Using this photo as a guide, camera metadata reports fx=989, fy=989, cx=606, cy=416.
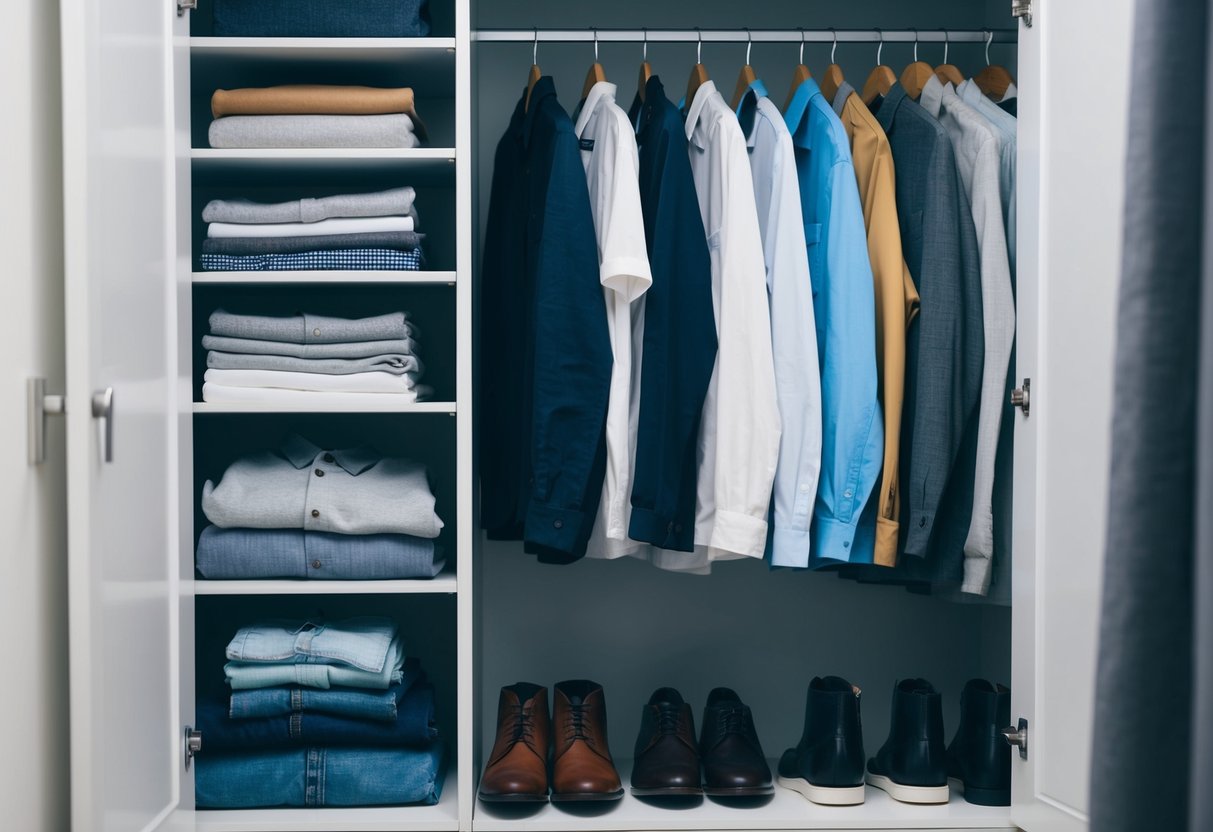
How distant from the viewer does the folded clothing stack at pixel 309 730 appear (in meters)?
1.66

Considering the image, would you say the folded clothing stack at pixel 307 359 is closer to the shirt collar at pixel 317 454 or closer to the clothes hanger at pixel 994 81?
the shirt collar at pixel 317 454

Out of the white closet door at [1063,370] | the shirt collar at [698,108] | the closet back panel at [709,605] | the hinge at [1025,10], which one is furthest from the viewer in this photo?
the closet back panel at [709,605]

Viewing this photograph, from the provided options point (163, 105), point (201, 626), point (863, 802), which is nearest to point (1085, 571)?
point (863, 802)

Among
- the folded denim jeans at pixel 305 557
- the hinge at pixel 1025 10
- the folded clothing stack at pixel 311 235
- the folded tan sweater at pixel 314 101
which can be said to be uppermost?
the hinge at pixel 1025 10

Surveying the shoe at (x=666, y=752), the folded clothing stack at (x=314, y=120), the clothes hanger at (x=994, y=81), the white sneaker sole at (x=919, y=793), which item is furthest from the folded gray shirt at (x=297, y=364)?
the clothes hanger at (x=994, y=81)

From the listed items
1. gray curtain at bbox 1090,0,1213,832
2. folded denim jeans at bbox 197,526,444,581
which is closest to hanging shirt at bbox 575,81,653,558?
folded denim jeans at bbox 197,526,444,581

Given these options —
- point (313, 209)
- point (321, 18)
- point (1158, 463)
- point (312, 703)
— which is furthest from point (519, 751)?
point (1158, 463)

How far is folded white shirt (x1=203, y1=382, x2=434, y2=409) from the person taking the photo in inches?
64.7

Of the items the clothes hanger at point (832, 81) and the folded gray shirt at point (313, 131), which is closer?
the folded gray shirt at point (313, 131)

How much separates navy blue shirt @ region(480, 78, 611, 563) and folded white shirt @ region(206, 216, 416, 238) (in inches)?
10.1

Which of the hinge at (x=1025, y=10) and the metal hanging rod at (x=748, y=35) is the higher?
the metal hanging rod at (x=748, y=35)

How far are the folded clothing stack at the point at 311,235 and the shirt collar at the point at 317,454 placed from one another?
1.10ft

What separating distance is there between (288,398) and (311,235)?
0.28 meters

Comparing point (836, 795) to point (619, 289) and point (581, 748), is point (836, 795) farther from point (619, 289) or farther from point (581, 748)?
point (619, 289)
